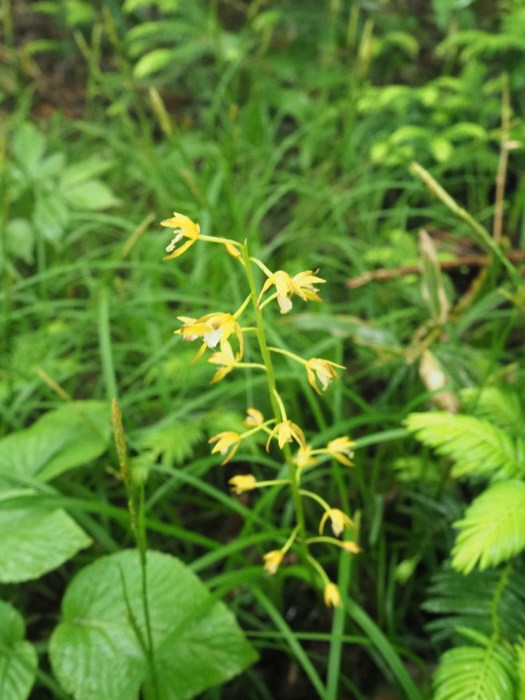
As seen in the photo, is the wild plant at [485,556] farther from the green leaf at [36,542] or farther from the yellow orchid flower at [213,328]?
the green leaf at [36,542]

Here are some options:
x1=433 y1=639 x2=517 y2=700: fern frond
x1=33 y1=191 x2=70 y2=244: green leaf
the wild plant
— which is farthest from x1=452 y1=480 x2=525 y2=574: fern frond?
x1=33 y1=191 x2=70 y2=244: green leaf

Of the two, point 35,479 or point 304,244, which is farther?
point 304,244

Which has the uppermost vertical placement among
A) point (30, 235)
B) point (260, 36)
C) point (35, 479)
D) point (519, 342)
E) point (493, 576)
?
point (260, 36)

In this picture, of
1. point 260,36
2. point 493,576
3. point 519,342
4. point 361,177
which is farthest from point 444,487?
point 260,36

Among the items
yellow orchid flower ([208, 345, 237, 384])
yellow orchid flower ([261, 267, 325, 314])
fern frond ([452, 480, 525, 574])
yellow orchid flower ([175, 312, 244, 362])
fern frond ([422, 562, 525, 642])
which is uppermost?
yellow orchid flower ([261, 267, 325, 314])

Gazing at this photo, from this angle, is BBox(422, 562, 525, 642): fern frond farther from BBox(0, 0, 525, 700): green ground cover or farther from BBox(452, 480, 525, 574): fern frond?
BBox(452, 480, 525, 574): fern frond

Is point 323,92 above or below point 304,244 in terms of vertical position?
above

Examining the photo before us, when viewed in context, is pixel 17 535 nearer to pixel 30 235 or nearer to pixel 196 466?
pixel 196 466
